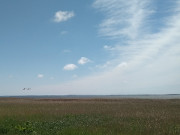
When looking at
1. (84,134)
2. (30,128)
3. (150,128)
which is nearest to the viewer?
(84,134)

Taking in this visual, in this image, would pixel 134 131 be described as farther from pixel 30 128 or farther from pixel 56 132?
pixel 30 128

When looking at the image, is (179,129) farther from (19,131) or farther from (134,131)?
(19,131)

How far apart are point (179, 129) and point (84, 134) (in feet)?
18.6

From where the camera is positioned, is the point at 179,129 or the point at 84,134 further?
the point at 179,129

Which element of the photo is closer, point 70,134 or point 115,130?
point 70,134

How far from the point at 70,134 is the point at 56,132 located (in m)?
0.94

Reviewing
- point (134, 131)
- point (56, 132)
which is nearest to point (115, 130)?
point (134, 131)

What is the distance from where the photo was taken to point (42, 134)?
13.8m

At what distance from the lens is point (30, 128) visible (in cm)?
1450

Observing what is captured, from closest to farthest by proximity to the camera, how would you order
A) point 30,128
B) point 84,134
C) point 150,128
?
1. point 84,134
2. point 30,128
3. point 150,128

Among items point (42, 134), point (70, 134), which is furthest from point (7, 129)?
point (70, 134)

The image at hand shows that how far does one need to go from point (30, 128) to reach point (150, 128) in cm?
692

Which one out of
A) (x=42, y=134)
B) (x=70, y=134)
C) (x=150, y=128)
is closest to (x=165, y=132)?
(x=150, y=128)

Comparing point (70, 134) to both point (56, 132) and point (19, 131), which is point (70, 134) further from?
point (19, 131)
